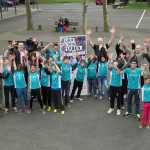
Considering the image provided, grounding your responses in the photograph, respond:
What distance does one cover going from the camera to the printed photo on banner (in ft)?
29.1

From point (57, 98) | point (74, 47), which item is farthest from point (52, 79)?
point (74, 47)

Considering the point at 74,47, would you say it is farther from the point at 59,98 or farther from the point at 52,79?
the point at 59,98

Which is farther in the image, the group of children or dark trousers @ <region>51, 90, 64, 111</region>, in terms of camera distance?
dark trousers @ <region>51, 90, 64, 111</region>

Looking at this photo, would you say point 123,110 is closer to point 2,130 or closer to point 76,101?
point 76,101

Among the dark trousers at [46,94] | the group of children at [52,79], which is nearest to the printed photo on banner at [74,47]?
the group of children at [52,79]

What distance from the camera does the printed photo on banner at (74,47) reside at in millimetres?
8867

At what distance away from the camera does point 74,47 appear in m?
8.96

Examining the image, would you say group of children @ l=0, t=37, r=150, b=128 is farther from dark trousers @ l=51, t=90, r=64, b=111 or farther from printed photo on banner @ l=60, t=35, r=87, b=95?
printed photo on banner @ l=60, t=35, r=87, b=95

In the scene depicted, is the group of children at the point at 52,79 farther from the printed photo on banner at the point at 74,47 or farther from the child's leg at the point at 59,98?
the printed photo on banner at the point at 74,47

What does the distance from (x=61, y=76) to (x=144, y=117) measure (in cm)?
287

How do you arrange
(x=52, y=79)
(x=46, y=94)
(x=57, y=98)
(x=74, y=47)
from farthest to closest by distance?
(x=74, y=47) → (x=46, y=94) → (x=57, y=98) → (x=52, y=79)

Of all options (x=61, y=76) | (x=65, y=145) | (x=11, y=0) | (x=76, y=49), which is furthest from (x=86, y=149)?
(x=11, y=0)

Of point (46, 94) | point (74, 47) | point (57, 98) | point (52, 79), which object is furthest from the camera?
point (74, 47)

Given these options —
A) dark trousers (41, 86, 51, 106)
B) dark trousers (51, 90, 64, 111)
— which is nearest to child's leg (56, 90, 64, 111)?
dark trousers (51, 90, 64, 111)
